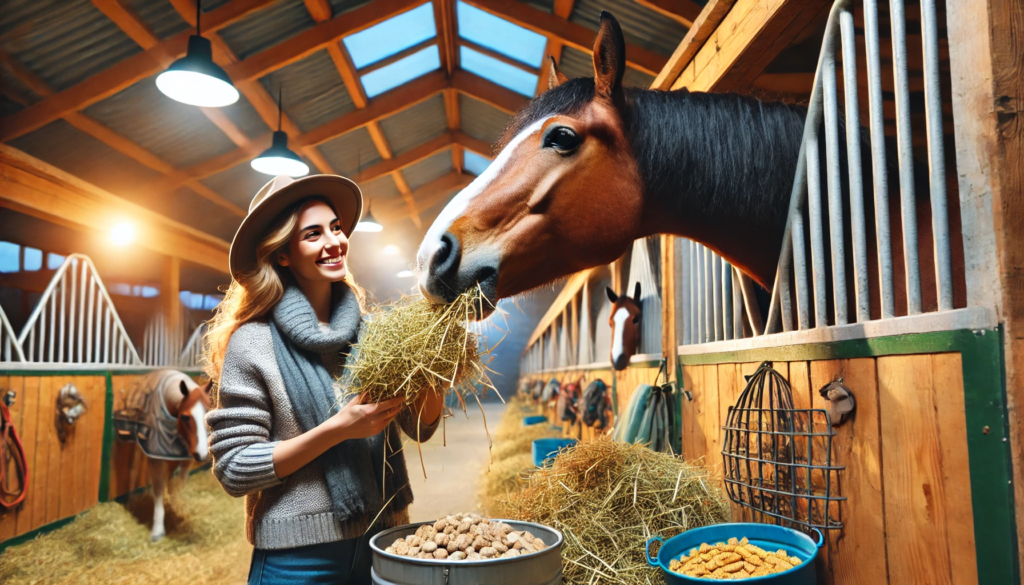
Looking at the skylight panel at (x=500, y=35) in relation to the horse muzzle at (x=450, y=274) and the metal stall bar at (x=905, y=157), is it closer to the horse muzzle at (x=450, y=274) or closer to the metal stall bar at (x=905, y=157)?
the horse muzzle at (x=450, y=274)

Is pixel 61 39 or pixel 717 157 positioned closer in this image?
pixel 717 157

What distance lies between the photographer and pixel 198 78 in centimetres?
347

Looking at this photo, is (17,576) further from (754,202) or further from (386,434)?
(754,202)

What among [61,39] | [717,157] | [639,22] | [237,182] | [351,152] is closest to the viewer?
[717,157]

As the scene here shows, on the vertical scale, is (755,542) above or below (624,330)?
below

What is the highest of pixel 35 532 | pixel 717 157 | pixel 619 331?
pixel 717 157

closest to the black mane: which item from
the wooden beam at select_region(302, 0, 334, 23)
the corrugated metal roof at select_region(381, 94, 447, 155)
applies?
the wooden beam at select_region(302, 0, 334, 23)

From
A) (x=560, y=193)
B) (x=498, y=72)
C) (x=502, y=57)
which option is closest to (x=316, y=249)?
(x=560, y=193)

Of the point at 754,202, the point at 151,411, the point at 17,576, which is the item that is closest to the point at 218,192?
the point at 151,411

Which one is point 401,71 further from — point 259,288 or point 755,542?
point 755,542

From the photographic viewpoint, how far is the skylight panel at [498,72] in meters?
6.34

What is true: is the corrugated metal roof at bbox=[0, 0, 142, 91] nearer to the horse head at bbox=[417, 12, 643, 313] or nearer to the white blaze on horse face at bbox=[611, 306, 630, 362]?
the horse head at bbox=[417, 12, 643, 313]

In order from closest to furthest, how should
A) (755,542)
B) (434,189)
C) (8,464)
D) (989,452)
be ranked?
1. (989,452)
2. (755,542)
3. (8,464)
4. (434,189)

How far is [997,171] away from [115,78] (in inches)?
202
